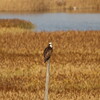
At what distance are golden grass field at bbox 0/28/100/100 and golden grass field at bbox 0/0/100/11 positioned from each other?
59802 millimetres

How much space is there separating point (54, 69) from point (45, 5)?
78228 millimetres

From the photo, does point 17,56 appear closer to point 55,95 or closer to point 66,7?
point 55,95

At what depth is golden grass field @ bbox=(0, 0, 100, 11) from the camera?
8806cm

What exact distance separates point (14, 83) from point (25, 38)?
43.2 ft

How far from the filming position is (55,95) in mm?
13719

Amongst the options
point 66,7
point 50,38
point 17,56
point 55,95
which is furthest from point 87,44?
point 66,7

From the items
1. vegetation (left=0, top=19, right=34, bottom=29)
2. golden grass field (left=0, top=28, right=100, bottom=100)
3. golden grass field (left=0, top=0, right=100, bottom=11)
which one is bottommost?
golden grass field (left=0, top=0, right=100, bottom=11)

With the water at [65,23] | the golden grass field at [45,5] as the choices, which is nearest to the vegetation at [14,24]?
the water at [65,23]

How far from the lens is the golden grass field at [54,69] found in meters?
14.2

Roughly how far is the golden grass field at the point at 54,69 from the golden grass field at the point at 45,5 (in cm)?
5980

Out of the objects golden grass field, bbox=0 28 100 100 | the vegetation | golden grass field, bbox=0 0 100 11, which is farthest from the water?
golden grass field, bbox=0 0 100 11

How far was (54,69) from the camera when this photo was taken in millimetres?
18359

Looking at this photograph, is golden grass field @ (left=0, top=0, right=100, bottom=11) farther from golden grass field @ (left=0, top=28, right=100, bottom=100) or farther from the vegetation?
golden grass field @ (left=0, top=28, right=100, bottom=100)

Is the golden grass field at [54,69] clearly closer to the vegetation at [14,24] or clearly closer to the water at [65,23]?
the vegetation at [14,24]
